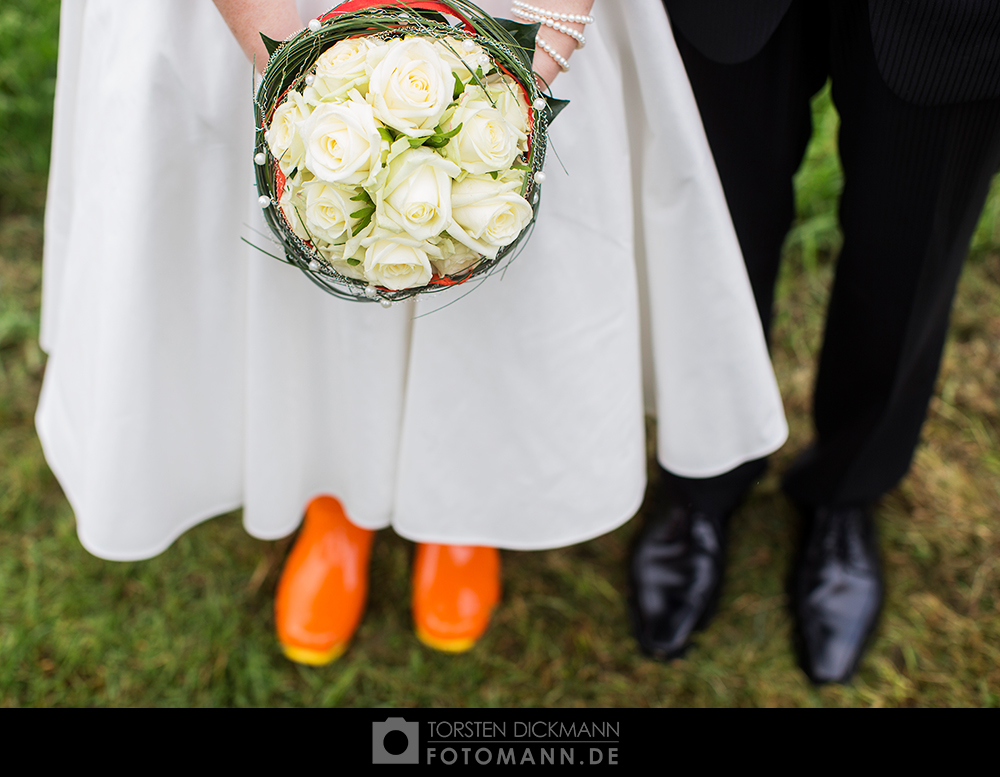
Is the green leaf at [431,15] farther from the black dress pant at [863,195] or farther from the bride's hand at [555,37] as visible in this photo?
the black dress pant at [863,195]

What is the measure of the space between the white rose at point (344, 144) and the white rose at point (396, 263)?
0.23 feet

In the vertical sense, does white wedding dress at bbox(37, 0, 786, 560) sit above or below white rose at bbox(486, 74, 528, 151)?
below

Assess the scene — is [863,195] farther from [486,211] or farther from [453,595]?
[453,595]

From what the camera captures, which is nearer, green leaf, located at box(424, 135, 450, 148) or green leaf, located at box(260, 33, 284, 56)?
green leaf, located at box(424, 135, 450, 148)

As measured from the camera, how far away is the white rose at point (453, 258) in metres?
0.84

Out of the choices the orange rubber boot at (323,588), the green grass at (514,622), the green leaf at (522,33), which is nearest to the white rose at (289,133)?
the green leaf at (522,33)

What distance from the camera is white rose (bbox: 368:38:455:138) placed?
2.44 feet

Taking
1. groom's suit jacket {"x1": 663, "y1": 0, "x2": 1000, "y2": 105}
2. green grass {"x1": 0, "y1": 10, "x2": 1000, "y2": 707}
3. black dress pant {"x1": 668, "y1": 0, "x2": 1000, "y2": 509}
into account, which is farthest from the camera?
green grass {"x1": 0, "y1": 10, "x2": 1000, "y2": 707}

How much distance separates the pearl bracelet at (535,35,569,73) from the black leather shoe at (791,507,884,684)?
1205mm

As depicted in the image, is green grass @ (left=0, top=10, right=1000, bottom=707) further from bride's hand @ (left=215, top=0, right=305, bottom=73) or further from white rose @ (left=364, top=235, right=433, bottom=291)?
bride's hand @ (left=215, top=0, right=305, bottom=73)

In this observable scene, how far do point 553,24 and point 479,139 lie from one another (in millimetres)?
275

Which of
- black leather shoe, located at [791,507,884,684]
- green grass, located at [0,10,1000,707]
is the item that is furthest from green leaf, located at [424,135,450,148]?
black leather shoe, located at [791,507,884,684]
